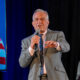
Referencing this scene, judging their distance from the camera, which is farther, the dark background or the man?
the dark background

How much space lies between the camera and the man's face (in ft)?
5.68

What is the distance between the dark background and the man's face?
830mm

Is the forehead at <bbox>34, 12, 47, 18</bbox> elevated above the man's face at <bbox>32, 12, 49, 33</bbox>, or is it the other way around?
the forehead at <bbox>34, 12, 47, 18</bbox>

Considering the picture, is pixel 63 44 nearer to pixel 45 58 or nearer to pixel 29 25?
pixel 45 58

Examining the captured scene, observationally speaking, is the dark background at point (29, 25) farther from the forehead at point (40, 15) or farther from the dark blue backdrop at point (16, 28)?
the forehead at point (40, 15)

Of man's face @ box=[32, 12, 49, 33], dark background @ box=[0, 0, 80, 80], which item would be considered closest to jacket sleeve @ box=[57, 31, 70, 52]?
man's face @ box=[32, 12, 49, 33]

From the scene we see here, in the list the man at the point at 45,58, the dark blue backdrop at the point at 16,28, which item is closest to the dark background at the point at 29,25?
the dark blue backdrop at the point at 16,28

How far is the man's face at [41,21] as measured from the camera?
1.73 m

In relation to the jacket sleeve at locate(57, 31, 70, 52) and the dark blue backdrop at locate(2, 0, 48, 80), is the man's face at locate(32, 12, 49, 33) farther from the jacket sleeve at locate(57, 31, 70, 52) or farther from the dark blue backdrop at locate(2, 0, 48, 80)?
the dark blue backdrop at locate(2, 0, 48, 80)

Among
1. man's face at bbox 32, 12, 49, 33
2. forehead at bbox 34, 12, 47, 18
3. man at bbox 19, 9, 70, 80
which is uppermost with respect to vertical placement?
forehead at bbox 34, 12, 47, 18

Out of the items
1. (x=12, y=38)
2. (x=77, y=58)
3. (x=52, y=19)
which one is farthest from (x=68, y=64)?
(x=12, y=38)

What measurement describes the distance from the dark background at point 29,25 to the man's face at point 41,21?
0.83 m

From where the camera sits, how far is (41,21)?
69.9 inches

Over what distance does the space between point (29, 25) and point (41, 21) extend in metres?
0.89
